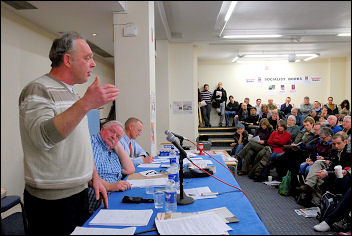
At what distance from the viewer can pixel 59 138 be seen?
0.89 m

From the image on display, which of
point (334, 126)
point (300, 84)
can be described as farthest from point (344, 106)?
point (300, 84)

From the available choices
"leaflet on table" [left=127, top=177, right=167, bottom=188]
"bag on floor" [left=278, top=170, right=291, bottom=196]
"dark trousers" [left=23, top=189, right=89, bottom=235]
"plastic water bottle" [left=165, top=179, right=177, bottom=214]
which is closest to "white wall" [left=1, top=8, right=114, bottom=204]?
"dark trousers" [left=23, top=189, right=89, bottom=235]

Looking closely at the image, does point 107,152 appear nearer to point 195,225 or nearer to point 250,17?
point 195,225

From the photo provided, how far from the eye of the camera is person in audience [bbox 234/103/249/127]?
140cm

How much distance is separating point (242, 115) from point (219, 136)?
18cm

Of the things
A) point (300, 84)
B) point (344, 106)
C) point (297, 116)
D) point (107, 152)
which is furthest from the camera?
point (107, 152)

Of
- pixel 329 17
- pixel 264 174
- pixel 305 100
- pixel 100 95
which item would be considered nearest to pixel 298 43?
pixel 305 100

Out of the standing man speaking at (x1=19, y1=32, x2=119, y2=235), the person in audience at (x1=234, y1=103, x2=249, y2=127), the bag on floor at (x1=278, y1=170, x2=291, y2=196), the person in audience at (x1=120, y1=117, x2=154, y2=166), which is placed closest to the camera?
the standing man speaking at (x1=19, y1=32, x2=119, y2=235)

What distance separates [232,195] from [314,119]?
67 centimetres

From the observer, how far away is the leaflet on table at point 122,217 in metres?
1.11

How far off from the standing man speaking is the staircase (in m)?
0.68

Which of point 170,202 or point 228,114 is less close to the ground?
point 228,114

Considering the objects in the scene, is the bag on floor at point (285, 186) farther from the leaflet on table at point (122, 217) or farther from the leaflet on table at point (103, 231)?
the leaflet on table at point (103, 231)

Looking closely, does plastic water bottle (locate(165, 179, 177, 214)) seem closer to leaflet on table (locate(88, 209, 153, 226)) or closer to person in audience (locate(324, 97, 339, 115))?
leaflet on table (locate(88, 209, 153, 226))
